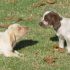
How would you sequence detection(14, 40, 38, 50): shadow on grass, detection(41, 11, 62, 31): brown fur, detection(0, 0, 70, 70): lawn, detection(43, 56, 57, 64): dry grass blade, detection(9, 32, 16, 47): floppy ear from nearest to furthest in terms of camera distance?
detection(0, 0, 70, 70): lawn < detection(43, 56, 57, 64): dry grass blade < detection(9, 32, 16, 47): floppy ear < detection(41, 11, 62, 31): brown fur < detection(14, 40, 38, 50): shadow on grass

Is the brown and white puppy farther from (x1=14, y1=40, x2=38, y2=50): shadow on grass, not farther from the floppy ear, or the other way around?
(x1=14, y1=40, x2=38, y2=50): shadow on grass

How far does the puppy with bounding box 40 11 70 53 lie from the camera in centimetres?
1000

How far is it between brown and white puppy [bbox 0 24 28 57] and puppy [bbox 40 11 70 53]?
0.65 meters

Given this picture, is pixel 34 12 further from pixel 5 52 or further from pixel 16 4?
pixel 5 52

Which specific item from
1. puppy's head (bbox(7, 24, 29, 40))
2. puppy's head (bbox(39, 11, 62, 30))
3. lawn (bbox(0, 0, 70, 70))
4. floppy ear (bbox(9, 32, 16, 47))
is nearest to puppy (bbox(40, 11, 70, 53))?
puppy's head (bbox(39, 11, 62, 30))

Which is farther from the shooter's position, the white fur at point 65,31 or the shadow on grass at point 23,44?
the shadow on grass at point 23,44

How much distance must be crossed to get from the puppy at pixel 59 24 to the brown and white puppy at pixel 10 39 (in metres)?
0.65

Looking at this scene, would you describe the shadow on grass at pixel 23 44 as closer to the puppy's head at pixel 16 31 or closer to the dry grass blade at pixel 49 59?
the puppy's head at pixel 16 31

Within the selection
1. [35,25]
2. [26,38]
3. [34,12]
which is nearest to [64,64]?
[26,38]

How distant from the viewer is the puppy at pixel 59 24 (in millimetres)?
10000

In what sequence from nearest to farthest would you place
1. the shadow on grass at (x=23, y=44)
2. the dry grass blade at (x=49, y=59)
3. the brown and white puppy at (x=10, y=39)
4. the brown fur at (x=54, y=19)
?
the dry grass blade at (x=49, y=59), the brown and white puppy at (x=10, y=39), the brown fur at (x=54, y=19), the shadow on grass at (x=23, y=44)

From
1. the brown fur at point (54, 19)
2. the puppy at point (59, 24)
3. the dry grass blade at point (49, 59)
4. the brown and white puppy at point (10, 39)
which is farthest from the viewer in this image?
the brown fur at point (54, 19)

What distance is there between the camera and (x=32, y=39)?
11.2 metres

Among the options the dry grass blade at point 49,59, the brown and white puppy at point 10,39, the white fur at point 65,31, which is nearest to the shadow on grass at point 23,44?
the brown and white puppy at point 10,39
